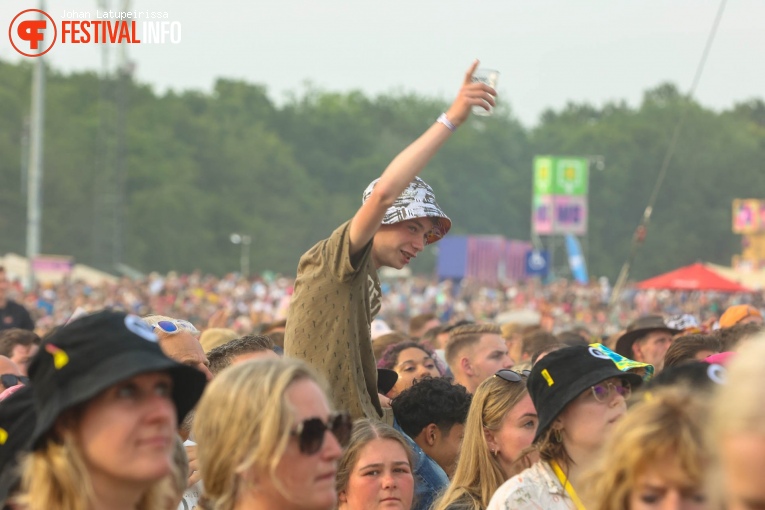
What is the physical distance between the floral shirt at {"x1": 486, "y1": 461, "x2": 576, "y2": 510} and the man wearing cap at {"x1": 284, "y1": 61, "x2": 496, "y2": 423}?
35.7 inches

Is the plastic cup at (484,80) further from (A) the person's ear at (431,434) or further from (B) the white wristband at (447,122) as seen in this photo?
(A) the person's ear at (431,434)

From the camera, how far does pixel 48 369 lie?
10.6 ft

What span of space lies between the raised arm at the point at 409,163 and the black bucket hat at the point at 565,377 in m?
0.74

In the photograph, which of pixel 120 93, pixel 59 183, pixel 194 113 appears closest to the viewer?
pixel 120 93

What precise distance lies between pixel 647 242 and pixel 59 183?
169ft

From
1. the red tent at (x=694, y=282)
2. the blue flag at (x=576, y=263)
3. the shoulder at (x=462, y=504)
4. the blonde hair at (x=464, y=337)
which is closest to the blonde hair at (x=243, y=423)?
the shoulder at (x=462, y=504)

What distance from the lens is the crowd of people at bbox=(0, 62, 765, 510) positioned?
10.3ft

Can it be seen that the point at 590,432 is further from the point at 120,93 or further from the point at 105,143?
the point at 105,143

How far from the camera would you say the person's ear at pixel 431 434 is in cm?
649

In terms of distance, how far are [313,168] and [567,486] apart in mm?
103178

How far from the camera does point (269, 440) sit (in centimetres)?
327

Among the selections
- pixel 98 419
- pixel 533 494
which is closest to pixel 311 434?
pixel 98 419

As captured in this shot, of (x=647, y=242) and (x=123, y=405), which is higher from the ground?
(x=123, y=405)

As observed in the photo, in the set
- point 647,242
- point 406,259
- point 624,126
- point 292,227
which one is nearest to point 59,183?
point 292,227
